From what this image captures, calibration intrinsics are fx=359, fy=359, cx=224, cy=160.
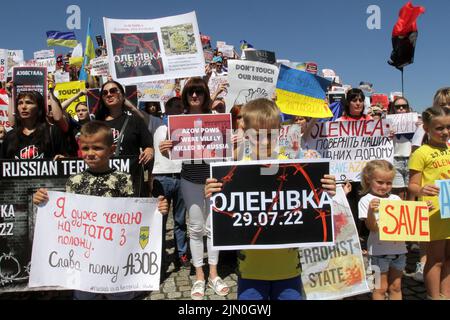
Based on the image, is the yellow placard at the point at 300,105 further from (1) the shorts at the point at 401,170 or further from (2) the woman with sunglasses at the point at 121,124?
Result: (2) the woman with sunglasses at the point at 121,124

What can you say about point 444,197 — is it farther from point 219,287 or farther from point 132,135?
point 132,135

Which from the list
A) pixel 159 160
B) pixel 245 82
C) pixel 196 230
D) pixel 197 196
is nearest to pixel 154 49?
pixel 245 82

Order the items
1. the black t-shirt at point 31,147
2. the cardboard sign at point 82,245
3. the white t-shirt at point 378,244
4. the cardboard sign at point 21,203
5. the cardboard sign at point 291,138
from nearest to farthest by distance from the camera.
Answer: the cardboard sign at point 82,245
the white t-shirt at point 378,244
the cardboard sign at point 21,203
the black t-shirt at point 31,147
the cardboard sign at point 291,138

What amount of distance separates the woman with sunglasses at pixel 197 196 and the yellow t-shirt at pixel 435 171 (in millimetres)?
2116

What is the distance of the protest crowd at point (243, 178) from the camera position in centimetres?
246

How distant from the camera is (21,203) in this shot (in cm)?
358

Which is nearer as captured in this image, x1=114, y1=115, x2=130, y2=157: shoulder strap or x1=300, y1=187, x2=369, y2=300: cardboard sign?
x1=300, y1=187, x2=369, y2=300: cardboard sign

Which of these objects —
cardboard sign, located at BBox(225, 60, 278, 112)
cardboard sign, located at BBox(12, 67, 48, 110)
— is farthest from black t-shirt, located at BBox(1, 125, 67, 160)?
cardboard sign, located at BBox(225, 60, 278, 112)

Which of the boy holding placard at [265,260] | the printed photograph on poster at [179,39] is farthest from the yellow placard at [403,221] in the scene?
the printed photograph on poster at [179,39]

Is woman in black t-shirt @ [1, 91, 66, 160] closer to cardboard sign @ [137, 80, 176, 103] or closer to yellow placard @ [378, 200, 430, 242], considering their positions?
yellow placard @ [378, 200, 430, 242]

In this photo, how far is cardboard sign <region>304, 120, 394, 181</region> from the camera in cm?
495

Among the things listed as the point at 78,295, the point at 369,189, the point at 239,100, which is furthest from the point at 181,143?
the point at 369,189

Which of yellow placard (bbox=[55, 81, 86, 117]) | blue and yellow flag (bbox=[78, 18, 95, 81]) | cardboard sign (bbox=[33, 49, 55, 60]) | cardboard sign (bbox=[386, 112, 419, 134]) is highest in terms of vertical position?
cardboard sign (bbox=[33, 49, 55, 60])

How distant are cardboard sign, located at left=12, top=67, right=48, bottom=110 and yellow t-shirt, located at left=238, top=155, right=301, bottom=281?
301 centimetres
